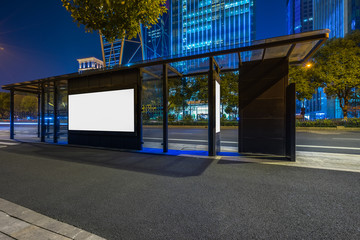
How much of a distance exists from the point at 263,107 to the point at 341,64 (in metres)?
20.4

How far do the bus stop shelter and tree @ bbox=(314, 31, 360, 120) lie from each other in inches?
711

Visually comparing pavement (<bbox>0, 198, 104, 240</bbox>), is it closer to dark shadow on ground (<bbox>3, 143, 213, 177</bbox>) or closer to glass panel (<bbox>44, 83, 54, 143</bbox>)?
dark shadow on ground (<bbox>3, 143, 213, 177</bbox>)

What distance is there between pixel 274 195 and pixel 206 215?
1614 mm

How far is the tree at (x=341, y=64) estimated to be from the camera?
1831cm

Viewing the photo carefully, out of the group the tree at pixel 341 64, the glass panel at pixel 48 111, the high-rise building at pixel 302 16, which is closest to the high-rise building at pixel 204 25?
the tree at pixel 341 64

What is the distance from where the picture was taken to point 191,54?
673 cm

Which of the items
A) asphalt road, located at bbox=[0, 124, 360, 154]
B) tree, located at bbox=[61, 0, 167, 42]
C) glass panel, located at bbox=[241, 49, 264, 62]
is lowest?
asphalt road, located at bbox=[0, 124, 360, 154]

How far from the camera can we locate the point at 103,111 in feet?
27.5

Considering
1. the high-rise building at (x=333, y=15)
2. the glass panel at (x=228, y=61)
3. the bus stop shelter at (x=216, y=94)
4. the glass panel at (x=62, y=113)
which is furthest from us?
the high-rise building at (x=333, y=15)

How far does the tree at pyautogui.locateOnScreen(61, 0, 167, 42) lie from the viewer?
6477mm

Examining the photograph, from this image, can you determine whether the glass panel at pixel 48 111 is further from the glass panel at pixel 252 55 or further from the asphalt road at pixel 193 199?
the glass panel at pixel 252 55

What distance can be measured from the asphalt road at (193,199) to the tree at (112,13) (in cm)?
579

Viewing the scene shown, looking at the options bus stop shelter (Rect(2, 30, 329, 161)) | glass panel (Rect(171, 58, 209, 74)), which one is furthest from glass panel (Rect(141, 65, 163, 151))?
glass panel (Rect(171, 58, 209, 74))

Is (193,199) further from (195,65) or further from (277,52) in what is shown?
(195,65)
